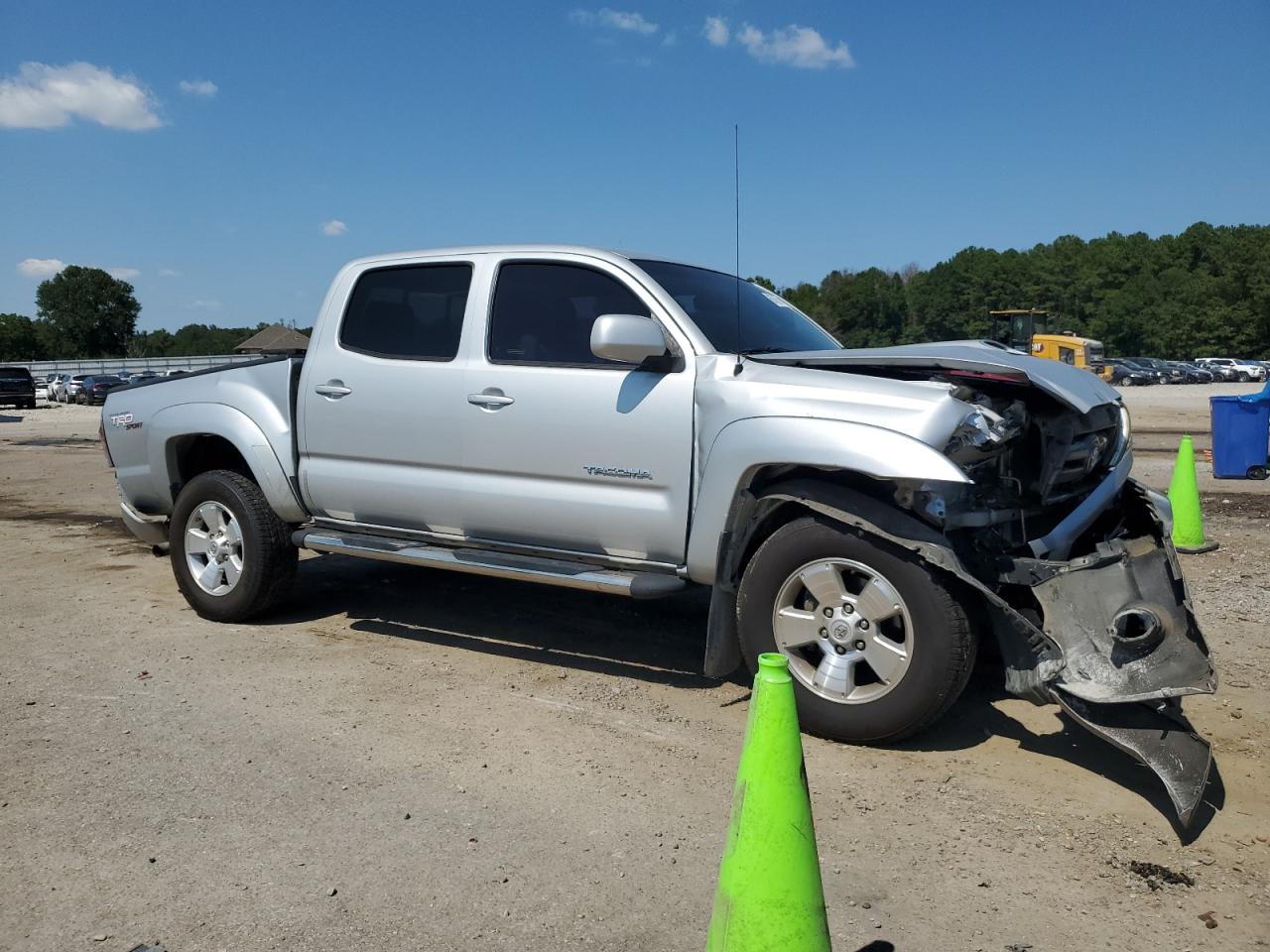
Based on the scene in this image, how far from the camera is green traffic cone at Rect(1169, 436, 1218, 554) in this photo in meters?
7.84

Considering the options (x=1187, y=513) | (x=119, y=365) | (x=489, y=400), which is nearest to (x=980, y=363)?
(x=489, y=400)

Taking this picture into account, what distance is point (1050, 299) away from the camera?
106 meters

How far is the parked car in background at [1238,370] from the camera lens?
62.7 metres

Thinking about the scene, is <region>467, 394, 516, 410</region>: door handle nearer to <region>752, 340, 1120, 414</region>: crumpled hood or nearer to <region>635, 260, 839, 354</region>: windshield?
<region>635, 260, 839, 354</region>: windshield

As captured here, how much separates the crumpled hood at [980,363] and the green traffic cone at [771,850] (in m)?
2.08

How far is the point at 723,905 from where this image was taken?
91.6 inches

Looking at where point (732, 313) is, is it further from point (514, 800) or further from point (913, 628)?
point (514, 800)

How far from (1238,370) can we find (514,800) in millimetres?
73324

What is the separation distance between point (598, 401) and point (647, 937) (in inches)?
99.2

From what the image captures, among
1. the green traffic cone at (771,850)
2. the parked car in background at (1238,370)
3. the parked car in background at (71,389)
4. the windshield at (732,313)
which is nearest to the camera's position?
the green traffic cone at (771,850)

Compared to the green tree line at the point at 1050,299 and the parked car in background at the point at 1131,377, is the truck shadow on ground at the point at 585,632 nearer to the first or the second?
the parked car in background at the point at 1131,377

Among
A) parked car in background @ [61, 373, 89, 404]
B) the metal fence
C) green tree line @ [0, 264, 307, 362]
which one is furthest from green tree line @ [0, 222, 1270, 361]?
parked car in background @ [61, 373, 89, 404]

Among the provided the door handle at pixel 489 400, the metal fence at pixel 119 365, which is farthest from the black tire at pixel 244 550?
the metal fence at pixel 119 365

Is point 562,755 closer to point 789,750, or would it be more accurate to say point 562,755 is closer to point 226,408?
point 789,750
